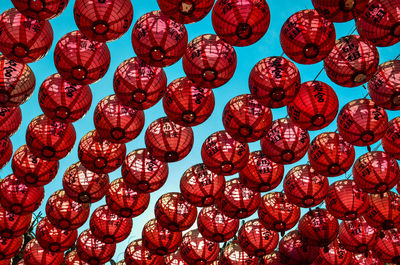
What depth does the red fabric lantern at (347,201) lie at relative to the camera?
6.63 metres

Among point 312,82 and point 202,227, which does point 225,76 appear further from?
point 202,227

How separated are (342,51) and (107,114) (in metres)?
2.97

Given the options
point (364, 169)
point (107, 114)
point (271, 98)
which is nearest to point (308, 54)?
point (271, 98)

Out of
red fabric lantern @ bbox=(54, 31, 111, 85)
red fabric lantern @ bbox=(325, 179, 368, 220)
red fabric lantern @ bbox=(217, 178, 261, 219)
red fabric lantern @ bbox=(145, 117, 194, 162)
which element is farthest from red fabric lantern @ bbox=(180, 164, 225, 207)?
red fabric lantern @ bbox=(54, 31, 111, 85)

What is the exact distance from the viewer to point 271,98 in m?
5.44

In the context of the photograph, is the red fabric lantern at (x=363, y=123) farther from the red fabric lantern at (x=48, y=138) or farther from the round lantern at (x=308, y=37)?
the red fabric lantern at (x=48, y=138)

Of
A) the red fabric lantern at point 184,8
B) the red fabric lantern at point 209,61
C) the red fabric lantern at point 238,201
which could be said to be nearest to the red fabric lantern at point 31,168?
the red fabric lantern at point 238,201

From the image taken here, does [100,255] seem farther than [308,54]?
Yes

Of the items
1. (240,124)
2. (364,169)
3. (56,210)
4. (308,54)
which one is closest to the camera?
(308,54)

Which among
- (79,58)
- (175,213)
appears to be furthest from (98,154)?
(79,58)

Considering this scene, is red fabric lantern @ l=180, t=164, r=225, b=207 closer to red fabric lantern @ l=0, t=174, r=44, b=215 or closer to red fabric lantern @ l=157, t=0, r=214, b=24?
red fabric lantern @ l=0, t=174, r=44, b=215

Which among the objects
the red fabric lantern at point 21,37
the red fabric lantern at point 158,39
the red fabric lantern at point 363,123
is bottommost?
the red fabric lantern at point 363,123

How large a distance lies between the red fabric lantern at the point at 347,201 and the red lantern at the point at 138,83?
2959mm

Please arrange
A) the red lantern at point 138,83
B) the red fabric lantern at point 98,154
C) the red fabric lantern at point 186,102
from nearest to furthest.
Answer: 1. the red lantern at point 138,83
2. the red fabric lantern at point 186,102
3. the red fabric lantern at point 98,154
